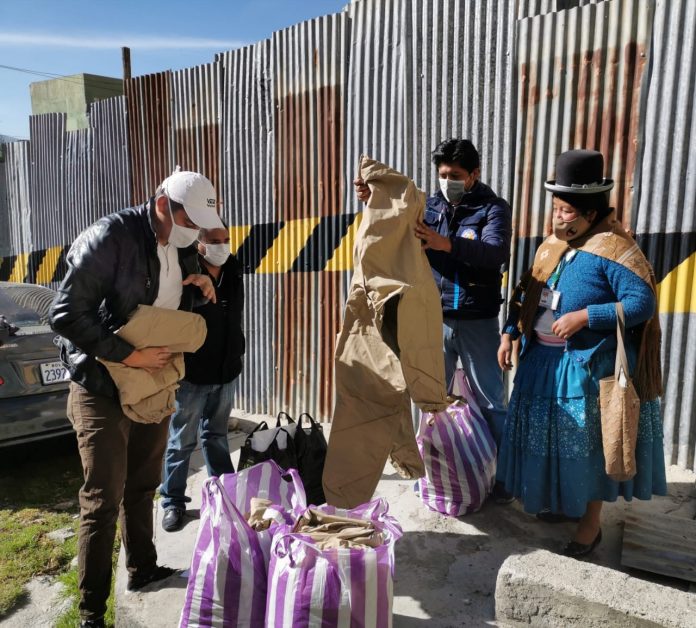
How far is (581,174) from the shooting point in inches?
101

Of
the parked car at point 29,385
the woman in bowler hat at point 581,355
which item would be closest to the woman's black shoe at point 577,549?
the woman in bowler hat at point 581,355

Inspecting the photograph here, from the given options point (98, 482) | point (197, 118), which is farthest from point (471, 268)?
point (197, 118)

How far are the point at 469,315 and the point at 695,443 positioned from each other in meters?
1.72

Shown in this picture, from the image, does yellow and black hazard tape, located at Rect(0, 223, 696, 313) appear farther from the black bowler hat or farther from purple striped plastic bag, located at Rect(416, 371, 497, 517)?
purple striped plastic bag, located at Rect(416, 371, 497, 517)

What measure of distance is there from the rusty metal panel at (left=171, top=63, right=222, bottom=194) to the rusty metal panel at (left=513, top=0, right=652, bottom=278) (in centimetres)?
332

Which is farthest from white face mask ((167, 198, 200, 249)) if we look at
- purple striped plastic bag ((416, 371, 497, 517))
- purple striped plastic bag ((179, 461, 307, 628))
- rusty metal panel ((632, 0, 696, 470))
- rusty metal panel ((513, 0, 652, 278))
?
rusty metal panel ((632, 0, 696, 470))

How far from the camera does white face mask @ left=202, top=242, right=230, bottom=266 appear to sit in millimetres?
3100

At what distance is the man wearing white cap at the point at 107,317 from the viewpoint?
2.27 m

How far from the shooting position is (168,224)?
97.4 inches

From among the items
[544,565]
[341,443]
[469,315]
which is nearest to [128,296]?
[341,443]

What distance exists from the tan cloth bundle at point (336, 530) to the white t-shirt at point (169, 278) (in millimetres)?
1098

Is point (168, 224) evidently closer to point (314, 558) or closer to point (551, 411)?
point (314, 558)

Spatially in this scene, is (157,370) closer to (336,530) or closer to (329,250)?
(336,530)

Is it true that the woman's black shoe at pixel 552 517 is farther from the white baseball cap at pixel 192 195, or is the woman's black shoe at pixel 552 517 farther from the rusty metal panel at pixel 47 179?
the rusty metal panel at pixel 47 179
